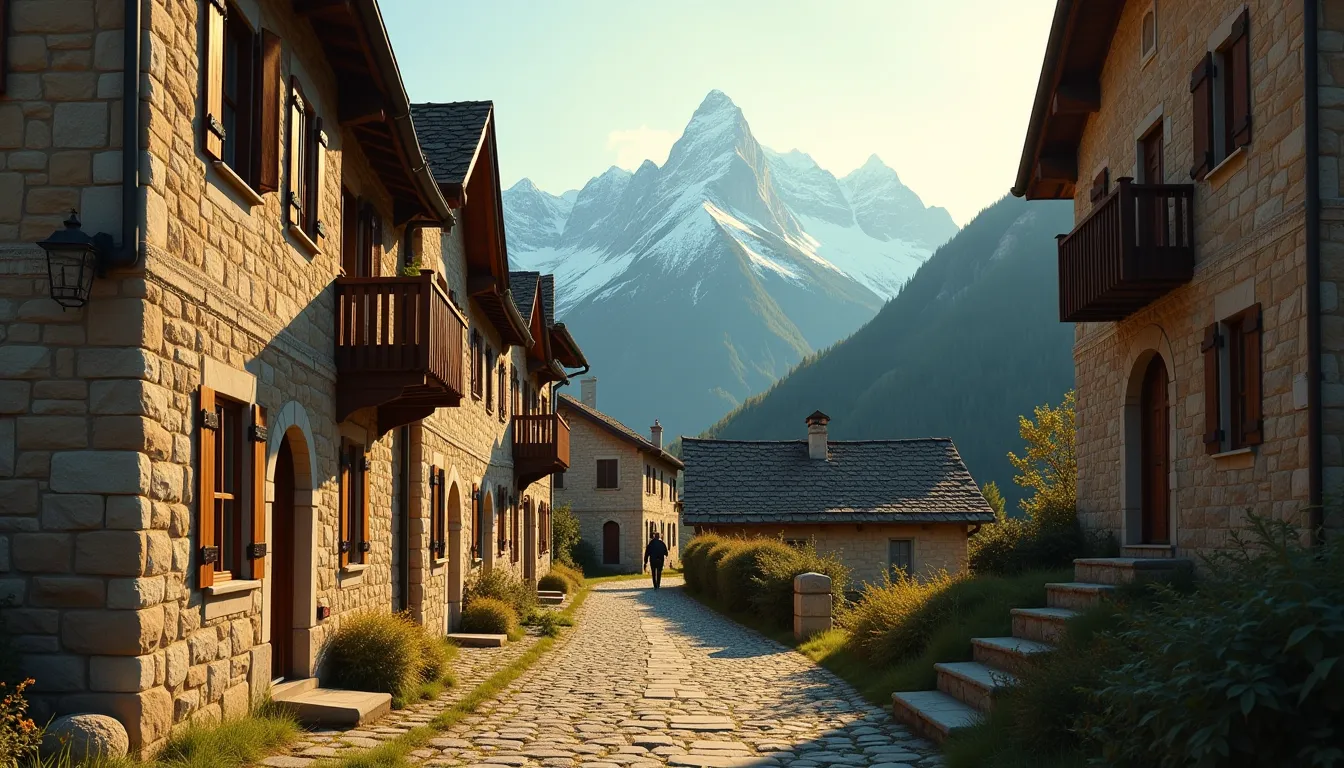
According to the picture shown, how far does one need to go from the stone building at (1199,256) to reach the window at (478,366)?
944cm

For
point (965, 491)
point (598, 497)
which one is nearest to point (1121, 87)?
point (965, 491)

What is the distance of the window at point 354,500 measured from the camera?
40.2 feet

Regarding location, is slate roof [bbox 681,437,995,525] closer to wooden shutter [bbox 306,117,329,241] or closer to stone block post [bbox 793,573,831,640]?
stone block post [bbox 793,573,831,640]

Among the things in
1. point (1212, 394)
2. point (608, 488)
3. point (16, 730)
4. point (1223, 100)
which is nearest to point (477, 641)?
point (1212, 394)

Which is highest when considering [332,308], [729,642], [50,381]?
[332,308]

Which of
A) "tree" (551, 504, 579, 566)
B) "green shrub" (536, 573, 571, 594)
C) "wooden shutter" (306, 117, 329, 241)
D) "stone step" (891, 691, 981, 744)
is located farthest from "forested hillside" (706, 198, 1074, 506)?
"wooden shutter" (306, 117, 329, 241)

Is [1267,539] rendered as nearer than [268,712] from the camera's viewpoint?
Yes

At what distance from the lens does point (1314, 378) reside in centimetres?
999

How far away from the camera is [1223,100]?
481 inches

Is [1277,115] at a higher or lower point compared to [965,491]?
higher

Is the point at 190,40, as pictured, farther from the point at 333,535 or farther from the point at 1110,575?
the point at 1110,575

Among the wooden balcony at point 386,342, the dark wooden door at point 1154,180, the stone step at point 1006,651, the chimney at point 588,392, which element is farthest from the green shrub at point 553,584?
the chimney at point 588,392

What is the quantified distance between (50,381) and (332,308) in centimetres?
484

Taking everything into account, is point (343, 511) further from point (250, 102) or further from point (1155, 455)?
point (1155, 455)
